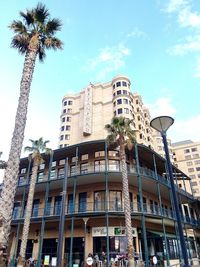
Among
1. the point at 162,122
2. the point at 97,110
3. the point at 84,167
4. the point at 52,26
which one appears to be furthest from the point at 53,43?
the point at 97,110

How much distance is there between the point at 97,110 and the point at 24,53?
37.2 metres

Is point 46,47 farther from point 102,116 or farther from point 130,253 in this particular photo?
point 102,116

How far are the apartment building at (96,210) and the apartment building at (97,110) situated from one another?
58.6ft

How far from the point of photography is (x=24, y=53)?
46.3 feet

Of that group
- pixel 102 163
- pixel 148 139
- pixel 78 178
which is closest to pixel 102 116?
pixel 148 139

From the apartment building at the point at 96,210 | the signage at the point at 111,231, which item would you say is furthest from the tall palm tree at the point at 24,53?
the signage at the point at 111,231

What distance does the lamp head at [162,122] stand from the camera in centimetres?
782

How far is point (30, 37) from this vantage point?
13828 millimetres

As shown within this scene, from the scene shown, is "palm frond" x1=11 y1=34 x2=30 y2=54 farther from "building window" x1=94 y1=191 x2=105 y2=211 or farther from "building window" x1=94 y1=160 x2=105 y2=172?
"building window" x1=94 y1=191 x2=105 y2=211

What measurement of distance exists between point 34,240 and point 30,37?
896 inches

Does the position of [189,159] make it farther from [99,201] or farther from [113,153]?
[99,201]

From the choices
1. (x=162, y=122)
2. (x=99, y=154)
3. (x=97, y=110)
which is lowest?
(x=162, y=122)

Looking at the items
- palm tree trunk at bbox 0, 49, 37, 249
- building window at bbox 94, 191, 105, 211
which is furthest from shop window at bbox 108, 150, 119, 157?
palm tree trunk at bbox 0, 49, 37, 249

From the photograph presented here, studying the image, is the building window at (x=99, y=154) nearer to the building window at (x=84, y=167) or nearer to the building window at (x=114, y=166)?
the building window at (x=114, y=166)
